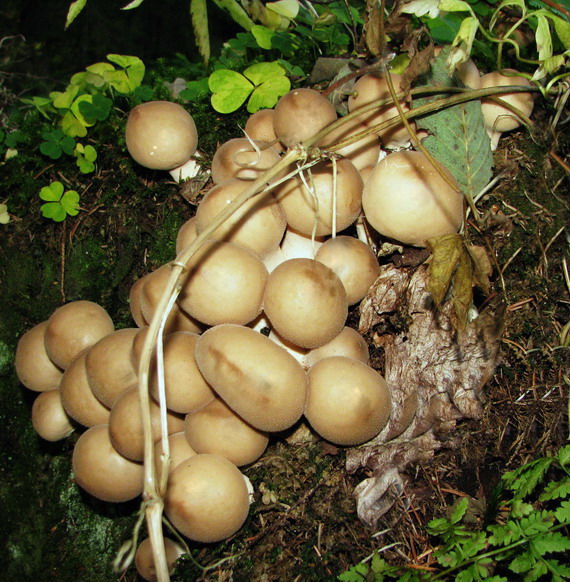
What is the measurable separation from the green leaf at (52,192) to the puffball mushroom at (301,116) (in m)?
1.18

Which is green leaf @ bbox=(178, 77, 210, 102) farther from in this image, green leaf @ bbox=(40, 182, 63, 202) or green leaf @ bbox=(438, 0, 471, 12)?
green leaf @ bbox=(438, 0, 471, 12)

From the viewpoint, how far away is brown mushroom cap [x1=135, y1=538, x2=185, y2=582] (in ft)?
6.22

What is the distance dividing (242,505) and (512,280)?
4.17 feet

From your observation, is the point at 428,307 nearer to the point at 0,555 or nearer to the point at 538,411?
the point at 538,411

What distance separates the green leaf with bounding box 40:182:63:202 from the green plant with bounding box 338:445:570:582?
203cm

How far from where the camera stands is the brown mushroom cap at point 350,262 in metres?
1.85

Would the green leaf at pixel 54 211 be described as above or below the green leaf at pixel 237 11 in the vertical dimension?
below

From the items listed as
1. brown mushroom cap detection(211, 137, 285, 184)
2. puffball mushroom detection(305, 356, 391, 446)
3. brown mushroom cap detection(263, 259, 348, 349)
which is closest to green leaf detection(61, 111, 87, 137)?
brown mushroom cap detection(211, 137, 285, 184)

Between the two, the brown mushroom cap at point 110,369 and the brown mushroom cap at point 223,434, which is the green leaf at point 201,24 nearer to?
the brown mushroom cap at point 110,369

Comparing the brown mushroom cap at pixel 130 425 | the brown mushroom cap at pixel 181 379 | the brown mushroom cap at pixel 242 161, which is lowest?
the brown mushroom cap at pixel 130 425

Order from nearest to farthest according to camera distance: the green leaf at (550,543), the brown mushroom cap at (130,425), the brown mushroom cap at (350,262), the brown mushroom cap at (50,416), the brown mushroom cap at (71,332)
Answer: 1. the green leaf at (550,543)
2. the brown mushroom cap at (130,425)
3. the brown mushroom cap at (350,262)
4. the brown mushroom cap at (71,332)
5. the brown mushroom cap at (50,416)

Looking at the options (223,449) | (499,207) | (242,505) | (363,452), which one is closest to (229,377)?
(223,449)

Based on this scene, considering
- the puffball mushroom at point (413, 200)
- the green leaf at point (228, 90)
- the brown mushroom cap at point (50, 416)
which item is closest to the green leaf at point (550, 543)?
the puffball mushroom at point (413, 200)

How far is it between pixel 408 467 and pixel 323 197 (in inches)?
40.3
